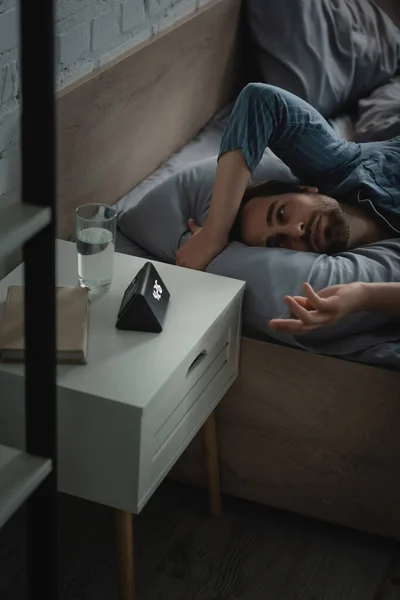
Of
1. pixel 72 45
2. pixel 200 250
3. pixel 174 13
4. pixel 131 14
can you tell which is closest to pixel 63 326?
pixel 200 250

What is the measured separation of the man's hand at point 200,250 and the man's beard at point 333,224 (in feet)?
0.59

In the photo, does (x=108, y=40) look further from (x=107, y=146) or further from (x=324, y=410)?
(x=324, y=410)

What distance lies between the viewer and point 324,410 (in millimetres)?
1618

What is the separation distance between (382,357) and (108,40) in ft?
2.74

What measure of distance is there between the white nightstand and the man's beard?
0.22m

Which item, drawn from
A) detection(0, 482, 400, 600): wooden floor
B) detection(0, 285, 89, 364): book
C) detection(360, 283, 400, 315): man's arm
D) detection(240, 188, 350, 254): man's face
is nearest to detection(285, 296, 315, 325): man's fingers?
detection(360, 283, 400, 315): man's arm

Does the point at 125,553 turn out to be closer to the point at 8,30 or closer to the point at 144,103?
the point at 8,30

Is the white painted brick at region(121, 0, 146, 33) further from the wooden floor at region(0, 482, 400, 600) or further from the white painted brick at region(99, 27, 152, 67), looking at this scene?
the wooden floor at region(0, 482, 400, 600)

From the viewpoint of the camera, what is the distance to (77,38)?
1.73 metres

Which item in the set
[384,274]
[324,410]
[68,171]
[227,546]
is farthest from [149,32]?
[227,546]

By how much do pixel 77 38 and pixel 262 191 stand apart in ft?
1.46

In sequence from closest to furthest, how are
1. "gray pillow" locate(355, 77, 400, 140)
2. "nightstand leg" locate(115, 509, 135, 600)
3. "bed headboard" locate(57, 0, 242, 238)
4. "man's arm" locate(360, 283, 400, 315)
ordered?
1. "nightstand leg" locate(115, 509, 135, 600)
2. "man's arm" locate(360, 283, 400, 315)
3. "bed headboard" locate(57, 0, 242, 238)
4. "gray pillow" locate(355, 77, 400, 140)

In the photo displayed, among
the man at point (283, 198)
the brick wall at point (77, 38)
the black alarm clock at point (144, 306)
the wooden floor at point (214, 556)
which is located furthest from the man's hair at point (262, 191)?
the wooden floor at point (214, 556)

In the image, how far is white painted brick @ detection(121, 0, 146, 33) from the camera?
1.90 m
